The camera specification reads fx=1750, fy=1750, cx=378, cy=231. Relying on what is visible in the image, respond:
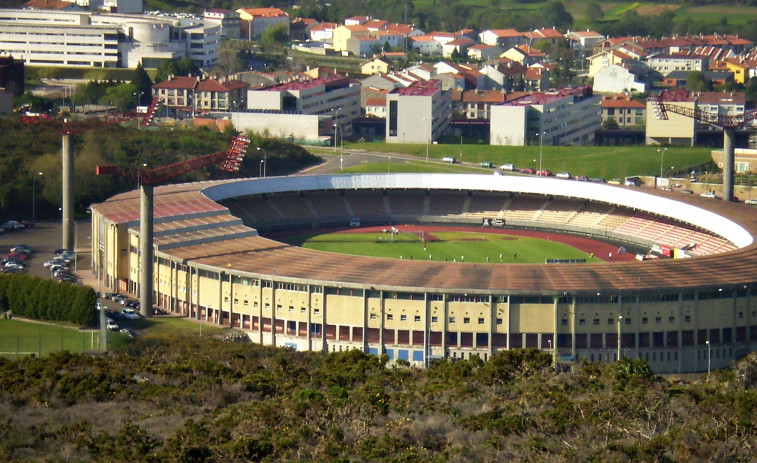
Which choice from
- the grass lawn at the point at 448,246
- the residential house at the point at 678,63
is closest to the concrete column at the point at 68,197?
the grass lawn at the point at 448,246

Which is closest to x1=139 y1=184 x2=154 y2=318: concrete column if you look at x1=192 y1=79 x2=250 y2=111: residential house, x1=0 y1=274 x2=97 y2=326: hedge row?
x1=0 y1=274 x2=97 y2=326: hedge row

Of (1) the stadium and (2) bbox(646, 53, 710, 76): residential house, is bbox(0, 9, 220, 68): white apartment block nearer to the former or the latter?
(2) bbox(646, 53, 710, 76): residential house

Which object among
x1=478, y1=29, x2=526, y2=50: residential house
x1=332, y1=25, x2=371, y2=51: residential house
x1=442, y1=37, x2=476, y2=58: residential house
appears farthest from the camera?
x1=478, y1=29, x2=526, y2=50: residential house

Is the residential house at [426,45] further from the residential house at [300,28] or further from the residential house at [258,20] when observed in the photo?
the residential house at [258,20]

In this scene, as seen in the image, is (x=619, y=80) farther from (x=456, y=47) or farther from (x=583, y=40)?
(x=583, y=40)

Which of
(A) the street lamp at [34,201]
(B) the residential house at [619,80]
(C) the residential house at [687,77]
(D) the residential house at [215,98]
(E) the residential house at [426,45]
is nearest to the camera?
(A) the street lamp at [34,201]

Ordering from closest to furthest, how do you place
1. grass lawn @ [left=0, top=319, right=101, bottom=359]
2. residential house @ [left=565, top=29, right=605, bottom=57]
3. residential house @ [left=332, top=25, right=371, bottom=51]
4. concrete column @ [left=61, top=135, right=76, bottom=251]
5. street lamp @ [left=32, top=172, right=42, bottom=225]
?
grass lawn @ [left=0, top=319, right=101, bottom=359]
concrete column @ [left=61, top=135, right=76, bottom=251]
street lamp @ [left=32, top=172, right=42, bottom=225]
residential house @ [left=332, top=25, right=371, bottom=51]
residential house @ [left=565, top=29, right=605, bottom=57]
